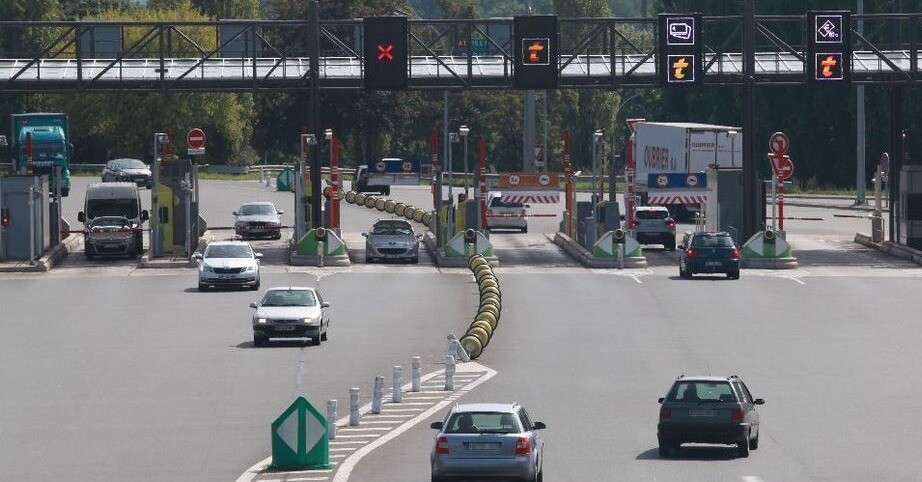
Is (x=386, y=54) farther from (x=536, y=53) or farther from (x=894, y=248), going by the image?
(x=894, y=248)

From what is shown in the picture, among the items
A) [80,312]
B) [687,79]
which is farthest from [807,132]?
[80,312]

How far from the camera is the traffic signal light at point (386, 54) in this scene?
67.8m

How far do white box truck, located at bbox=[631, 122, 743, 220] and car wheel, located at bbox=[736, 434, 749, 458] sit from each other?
46355 millimetres

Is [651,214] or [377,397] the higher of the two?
[651,214]

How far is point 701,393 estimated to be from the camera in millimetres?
27516

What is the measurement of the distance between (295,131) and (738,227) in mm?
70360

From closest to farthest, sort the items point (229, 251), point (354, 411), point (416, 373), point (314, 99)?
point (354, 411) → point (416, 373) → point (229, 251) → point (314, 99)

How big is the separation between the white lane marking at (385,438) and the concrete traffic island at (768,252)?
29.3 m

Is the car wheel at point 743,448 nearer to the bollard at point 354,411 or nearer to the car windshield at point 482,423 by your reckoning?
the car windshield at point 482,423

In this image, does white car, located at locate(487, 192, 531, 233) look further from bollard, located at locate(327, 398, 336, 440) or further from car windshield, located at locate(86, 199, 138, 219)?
bollard, located at locate(327, 398, 336, 440)

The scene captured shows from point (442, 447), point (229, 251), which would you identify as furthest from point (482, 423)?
point (229, 251)

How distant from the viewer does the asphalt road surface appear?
2727cm

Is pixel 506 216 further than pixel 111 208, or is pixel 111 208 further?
pixel 506 216

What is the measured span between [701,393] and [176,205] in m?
41.6
